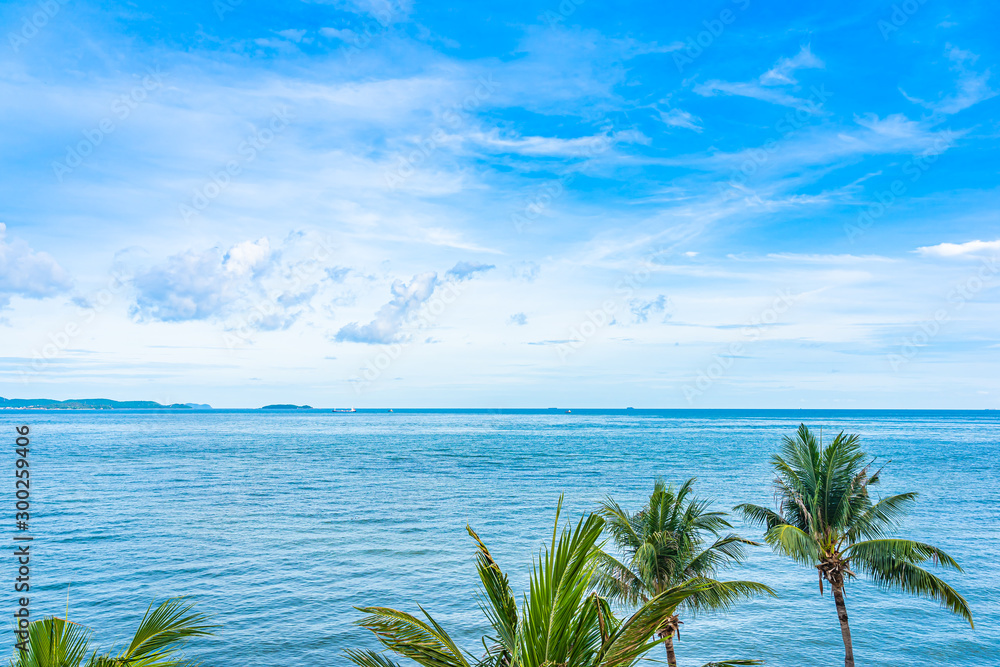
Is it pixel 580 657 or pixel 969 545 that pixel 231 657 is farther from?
pixel 969 545

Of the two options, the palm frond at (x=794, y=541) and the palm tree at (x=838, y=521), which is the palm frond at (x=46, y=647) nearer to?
the palm frond at (x=794, y=541)

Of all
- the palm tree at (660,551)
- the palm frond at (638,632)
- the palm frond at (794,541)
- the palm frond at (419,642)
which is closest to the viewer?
the palm frond at (638,632)

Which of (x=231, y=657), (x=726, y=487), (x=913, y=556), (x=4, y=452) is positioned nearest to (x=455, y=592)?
(x=231, y=657)

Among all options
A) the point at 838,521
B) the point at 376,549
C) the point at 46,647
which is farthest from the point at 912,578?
the point at 376,549

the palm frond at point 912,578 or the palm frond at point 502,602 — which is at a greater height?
the palm frond at point 502,602

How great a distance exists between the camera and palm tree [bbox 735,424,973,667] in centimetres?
1877

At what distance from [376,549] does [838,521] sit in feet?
107

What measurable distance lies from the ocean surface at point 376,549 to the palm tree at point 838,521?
10265mm

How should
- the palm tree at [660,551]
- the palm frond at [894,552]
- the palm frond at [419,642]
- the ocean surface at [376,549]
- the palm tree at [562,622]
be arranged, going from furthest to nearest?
1. the ocean surface at [376,549]
2. the palm tree at [660,551]
3. the palm frond at [894,552]
4. the palm frond at [419,642]
5. the palm tree at [562,622]

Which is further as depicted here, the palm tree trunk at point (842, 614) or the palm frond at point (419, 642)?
the palm tree trunk at point (842, 614)

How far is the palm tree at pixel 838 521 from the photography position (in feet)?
61.6

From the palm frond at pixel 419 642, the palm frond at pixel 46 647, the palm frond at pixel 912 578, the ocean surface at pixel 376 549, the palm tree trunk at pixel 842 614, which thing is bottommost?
the ocean surface at pixel 376 549

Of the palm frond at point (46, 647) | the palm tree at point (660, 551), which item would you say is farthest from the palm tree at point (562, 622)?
the palm tree at point (660, 551)

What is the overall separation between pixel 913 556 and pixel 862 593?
76.7ft
